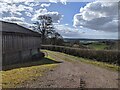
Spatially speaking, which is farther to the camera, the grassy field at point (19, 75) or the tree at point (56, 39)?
the tree at point (56, 39)

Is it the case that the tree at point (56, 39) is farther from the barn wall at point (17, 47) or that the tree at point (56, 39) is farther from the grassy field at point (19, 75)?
the grassy field at point (19, 75)

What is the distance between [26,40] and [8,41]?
219 inches

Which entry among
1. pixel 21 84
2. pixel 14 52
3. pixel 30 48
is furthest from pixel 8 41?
pixel 21 84

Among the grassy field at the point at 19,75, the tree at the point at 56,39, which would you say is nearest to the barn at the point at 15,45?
the grassy field at the point at 19,75

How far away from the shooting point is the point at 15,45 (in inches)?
888

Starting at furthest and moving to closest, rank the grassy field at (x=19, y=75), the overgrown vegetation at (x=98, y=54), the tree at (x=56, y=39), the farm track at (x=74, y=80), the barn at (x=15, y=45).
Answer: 1. the tree at (x=56, y=39)
2. the overgrown vegetation at (x=98, y=54)
3. the barn at (x=15, y=45)
4. the grassy field at (x=19, y=75)
5. the farm track at (x=74, y=80)

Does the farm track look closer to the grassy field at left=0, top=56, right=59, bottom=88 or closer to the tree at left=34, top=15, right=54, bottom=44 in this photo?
the grassy field at left=0, top=56, right=59, bottom=88

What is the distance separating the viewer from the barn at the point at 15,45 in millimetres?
20444

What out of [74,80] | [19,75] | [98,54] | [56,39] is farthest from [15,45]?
[56,39]

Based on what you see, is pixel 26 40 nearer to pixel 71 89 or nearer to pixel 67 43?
pixel 71 89

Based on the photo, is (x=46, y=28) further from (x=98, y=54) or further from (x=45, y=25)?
(x=98, y=54)

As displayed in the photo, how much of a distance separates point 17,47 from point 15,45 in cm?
63

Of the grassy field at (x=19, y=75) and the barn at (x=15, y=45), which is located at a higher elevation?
the barn at (x=15, y=45)

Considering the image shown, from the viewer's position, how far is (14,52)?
2253cm
